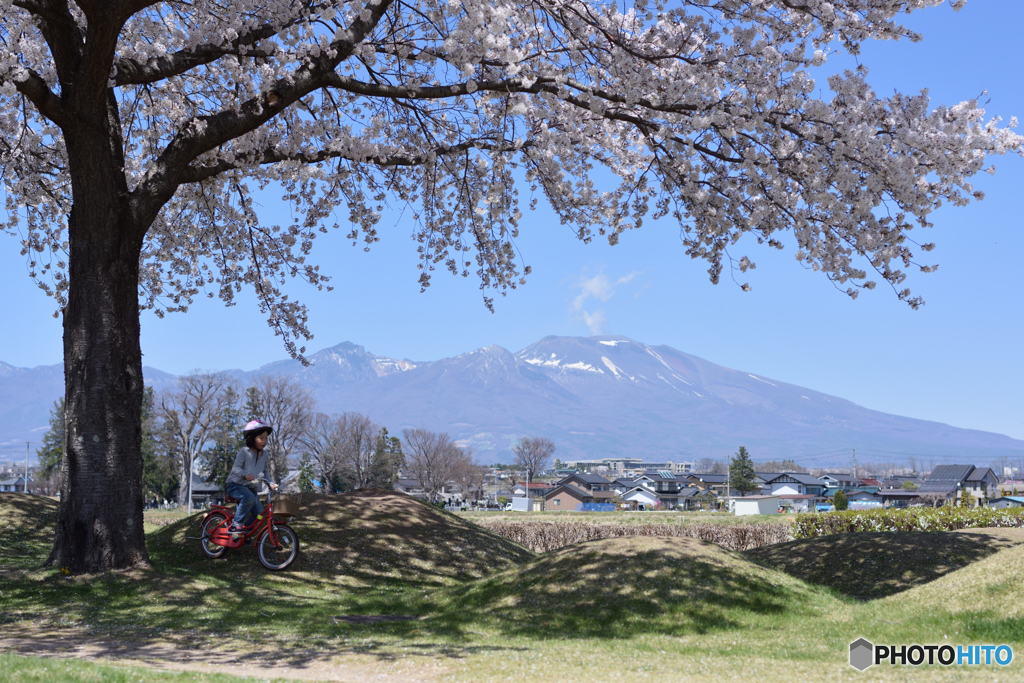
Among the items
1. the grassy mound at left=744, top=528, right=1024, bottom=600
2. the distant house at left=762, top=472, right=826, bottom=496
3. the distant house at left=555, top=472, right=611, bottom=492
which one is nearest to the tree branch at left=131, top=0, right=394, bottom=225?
the grassy mound at left=744, top=528, right=1024, bottom=600

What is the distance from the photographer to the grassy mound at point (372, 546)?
1343 cm

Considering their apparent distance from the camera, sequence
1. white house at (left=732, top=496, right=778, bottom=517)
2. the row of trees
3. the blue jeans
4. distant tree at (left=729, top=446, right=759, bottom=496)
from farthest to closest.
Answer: distant tree at (left=729, top=446, right=759, bottom=496)
the row of trees
white house at (left=732, top=496, right=778, bottom=517)
the blue jeans

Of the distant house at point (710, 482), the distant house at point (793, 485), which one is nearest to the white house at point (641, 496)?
the distant house at point (710, 482)

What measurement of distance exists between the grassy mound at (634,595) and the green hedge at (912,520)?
12593 mm

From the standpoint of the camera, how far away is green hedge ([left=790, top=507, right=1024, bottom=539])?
23609mm

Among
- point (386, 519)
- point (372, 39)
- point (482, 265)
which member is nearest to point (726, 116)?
point (372, 39)

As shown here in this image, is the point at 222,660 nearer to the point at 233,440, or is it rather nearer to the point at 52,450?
the point at 233,440

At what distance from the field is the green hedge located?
30.5ft

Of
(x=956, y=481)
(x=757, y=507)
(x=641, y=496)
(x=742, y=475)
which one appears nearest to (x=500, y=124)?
(x=757, y=507)

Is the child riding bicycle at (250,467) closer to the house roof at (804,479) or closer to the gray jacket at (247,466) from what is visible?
the gray jacket at (247,466)

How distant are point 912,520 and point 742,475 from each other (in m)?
93.9

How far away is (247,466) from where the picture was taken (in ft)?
39.3

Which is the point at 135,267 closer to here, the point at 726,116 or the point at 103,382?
the point at 103,382

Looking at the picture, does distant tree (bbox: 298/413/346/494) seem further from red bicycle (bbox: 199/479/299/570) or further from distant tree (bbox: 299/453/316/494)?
red bicycle (bbox: 199/479/299/570)
